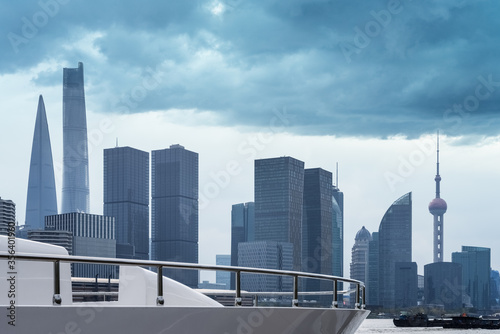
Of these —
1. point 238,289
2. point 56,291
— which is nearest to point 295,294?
point 238,289

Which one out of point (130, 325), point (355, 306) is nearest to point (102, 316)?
point (130, 325)

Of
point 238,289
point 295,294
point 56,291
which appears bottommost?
point 295,294

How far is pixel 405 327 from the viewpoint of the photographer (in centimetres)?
14775

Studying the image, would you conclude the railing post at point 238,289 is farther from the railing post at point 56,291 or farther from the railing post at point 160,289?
the railing post at point 56,291

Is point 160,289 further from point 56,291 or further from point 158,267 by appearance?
point 56,291

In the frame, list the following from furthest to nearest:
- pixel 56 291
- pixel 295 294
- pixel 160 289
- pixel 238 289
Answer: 1. pixel 295 294
2. pixel 238 289
3. pixel 160 289
4. pixel 56 291

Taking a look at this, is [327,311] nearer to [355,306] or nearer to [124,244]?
[355,306]

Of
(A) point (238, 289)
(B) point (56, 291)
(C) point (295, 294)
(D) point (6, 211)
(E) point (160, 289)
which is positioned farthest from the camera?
(D) point (6, 211)

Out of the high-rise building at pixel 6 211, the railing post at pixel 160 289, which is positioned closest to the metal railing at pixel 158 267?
the railing post at pixel 160 289

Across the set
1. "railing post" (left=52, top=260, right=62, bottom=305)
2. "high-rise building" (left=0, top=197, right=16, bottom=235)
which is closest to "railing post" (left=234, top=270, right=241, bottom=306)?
"railing post" (left=52, top=260, right=62, bottom=305)

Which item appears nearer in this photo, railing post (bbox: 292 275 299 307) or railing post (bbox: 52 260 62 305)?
railing post (bbox: 52 260 62 305)

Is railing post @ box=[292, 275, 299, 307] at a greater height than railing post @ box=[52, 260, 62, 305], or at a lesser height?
lesser

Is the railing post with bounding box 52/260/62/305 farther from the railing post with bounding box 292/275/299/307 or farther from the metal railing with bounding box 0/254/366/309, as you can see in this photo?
the railing post with bounding box 292/275/299/307

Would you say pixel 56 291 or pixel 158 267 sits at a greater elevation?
pixel 158 267
